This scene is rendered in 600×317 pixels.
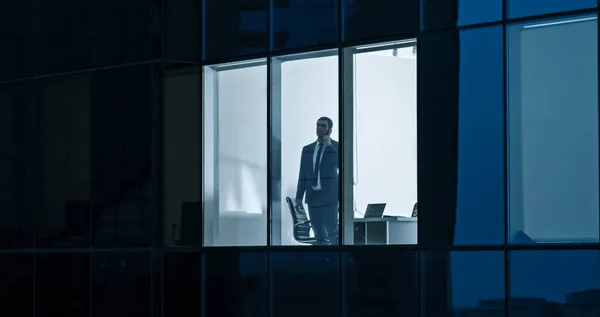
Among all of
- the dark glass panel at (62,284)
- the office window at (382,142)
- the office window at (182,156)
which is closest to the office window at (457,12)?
the office window at (382,142)

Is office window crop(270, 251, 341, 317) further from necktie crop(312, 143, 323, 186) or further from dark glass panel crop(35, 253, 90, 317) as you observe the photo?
dark glass panel crop(35, 253, 90, 317)

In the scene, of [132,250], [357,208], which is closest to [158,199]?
[132,250]

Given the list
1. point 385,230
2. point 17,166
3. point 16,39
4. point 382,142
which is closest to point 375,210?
point 385,230

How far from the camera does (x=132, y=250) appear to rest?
17.3 m

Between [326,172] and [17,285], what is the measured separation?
603 centimetres

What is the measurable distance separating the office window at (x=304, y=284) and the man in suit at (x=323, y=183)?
299 mm

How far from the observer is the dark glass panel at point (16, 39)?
1919 cm

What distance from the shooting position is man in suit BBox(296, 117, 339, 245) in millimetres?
15914

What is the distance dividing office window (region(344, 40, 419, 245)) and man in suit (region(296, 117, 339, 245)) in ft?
0.83

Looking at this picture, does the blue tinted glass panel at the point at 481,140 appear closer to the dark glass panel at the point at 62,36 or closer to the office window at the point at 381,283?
the office window at the point at 381,283

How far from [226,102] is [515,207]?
4.91 metres

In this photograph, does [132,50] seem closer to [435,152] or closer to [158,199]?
[158,199]

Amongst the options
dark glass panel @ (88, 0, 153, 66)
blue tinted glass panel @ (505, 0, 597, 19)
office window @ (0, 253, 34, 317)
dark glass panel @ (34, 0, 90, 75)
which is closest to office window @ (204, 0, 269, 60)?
dark glass panel @ (88, 0, 153, 66)

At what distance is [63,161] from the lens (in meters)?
18.5
